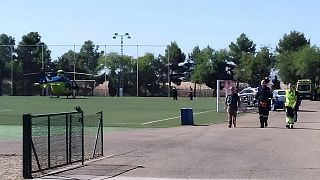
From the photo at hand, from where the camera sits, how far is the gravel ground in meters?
13.8

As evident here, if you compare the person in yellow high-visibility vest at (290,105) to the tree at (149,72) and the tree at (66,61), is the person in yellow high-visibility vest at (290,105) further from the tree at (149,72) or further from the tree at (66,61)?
the tree at (66,61)

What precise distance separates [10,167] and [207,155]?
5352 mm

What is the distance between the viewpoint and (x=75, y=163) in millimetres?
16047

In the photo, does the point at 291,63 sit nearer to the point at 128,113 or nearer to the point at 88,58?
the point at 88,58

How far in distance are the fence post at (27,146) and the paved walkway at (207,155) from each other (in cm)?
62

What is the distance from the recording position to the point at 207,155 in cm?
1781

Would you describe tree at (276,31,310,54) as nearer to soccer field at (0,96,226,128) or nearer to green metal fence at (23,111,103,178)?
soccer field at (0,96,226,128)

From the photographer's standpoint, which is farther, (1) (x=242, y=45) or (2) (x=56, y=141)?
(1) (x=242, y=45)

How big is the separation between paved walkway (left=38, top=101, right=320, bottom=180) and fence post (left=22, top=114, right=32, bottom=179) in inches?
24.3

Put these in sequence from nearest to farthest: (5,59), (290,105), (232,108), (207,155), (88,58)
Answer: (207,155), (290,105), (232,108), (5,59), (88,58)

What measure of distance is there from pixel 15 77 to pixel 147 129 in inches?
3753

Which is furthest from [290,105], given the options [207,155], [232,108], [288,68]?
[288,68]

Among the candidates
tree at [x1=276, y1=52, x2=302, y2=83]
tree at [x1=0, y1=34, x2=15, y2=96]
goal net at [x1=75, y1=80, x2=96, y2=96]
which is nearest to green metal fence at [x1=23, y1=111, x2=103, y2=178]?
tree at [x1=276, y1=52, x2=302, y2=83]

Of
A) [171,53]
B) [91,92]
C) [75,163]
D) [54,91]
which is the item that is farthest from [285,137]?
[171,53]
